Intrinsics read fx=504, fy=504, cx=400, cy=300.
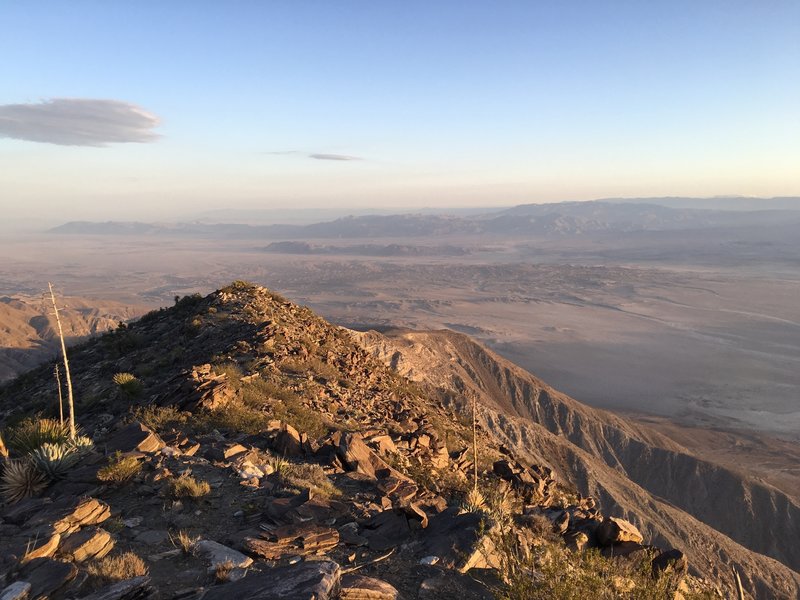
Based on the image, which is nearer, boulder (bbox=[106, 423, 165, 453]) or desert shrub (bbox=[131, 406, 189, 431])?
boulder (bbox=[106, 423, 165, 453])

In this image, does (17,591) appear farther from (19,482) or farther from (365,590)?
(19,482)

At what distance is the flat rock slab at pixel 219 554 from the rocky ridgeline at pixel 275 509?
0.07 feet

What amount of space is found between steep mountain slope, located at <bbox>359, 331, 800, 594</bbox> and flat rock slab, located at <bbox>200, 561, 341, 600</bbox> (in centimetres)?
2762

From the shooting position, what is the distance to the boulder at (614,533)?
26.1ft

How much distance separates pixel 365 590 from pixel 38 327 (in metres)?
114

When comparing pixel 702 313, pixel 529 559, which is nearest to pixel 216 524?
pixel 529 559

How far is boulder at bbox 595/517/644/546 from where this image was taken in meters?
7.95

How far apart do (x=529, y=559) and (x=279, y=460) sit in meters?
5.70

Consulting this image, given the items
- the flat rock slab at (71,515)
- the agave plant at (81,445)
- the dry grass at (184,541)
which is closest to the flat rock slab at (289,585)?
the dry grass at (184,541)

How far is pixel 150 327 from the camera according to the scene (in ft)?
78.3

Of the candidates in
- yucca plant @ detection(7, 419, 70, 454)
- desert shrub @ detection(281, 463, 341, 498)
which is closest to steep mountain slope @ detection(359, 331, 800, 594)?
desert shrub @ detection(281, 463, 341, 498)

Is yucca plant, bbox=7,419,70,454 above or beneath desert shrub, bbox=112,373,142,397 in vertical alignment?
above

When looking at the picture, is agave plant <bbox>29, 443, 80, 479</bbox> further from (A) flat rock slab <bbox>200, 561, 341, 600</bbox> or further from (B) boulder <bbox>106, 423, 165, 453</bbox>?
(A) flat rock slab <bbox>200, 561, 341, 600</bbox>

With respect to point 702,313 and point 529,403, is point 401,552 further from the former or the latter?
point 702,313
